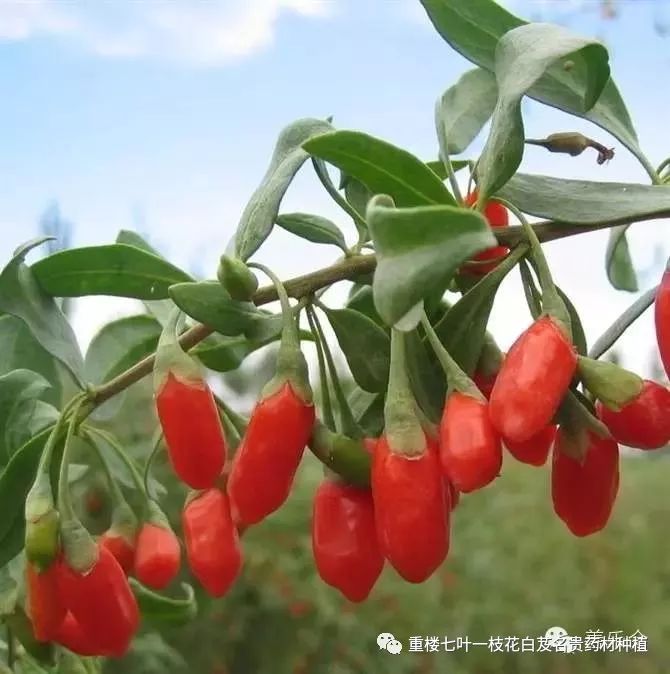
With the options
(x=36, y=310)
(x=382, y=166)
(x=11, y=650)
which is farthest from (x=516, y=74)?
(x=11, y=650)

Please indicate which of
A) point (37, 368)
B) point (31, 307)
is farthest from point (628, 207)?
point (37, 368)

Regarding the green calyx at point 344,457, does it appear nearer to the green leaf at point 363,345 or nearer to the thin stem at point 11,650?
the green leaf at point 363,345

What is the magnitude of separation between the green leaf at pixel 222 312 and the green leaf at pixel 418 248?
5.2 inches

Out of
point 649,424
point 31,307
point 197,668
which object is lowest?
point 197,668

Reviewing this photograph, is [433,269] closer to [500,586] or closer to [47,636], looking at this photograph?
[47,636]

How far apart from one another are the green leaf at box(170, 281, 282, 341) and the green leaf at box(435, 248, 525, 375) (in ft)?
0.24

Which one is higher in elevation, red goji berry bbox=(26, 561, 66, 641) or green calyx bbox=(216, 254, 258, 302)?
green calyx bbox=(216, 254, 258, 302)

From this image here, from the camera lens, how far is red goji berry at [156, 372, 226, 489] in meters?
0.41

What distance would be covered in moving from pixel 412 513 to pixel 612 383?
91mm

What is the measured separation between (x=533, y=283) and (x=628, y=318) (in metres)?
0.10

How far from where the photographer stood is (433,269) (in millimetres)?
297

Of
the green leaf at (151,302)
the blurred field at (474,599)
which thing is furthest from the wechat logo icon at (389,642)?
the green leaf at (151,302)

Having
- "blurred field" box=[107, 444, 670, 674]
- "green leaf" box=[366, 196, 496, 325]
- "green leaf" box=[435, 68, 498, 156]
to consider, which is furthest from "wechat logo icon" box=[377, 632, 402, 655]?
"green leaf" box=[366, 196, 496, 325]

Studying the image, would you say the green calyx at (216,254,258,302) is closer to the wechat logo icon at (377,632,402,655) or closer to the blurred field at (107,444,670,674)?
the wechat logo icon at (377,632,402,655)
